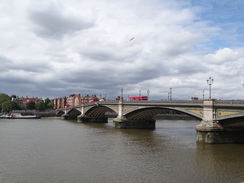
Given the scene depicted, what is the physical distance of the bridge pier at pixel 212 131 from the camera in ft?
102

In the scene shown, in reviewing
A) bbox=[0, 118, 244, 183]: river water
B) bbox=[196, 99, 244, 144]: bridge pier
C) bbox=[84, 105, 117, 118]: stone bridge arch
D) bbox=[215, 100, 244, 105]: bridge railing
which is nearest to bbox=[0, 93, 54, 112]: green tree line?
bbox=[84, 105, 117, 118]: stone bridge arch

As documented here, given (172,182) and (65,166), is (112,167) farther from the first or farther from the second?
(172,182)

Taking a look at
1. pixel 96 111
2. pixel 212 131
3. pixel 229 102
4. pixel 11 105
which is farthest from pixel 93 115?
pixel 11 105

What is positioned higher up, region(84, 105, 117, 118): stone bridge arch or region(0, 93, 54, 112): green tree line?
region(0, 93, 54, 112): green tree line

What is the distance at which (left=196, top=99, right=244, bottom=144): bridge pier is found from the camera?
31.1 m

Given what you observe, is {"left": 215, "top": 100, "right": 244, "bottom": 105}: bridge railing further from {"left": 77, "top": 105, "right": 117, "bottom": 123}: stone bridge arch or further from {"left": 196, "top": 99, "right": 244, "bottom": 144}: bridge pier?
{"left": 77, "top": 105, "right": 117, "bottom": 123}: stone bridge arch

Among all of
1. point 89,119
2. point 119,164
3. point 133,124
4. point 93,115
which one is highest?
point 93,115

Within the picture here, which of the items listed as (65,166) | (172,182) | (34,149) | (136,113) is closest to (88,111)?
(136,113)

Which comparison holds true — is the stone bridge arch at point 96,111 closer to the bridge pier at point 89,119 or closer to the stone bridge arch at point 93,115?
the stone bridge arch at point 93,115

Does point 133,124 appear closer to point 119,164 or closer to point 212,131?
point 212,131

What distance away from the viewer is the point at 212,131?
31234 millimetres

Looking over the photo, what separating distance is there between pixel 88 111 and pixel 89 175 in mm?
61113

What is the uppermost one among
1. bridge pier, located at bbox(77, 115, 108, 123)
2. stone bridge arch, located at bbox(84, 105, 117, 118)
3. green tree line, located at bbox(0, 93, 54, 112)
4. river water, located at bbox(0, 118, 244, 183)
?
green tree line, located at bbox(0, 93, 54, 112)

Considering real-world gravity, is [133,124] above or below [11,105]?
below
